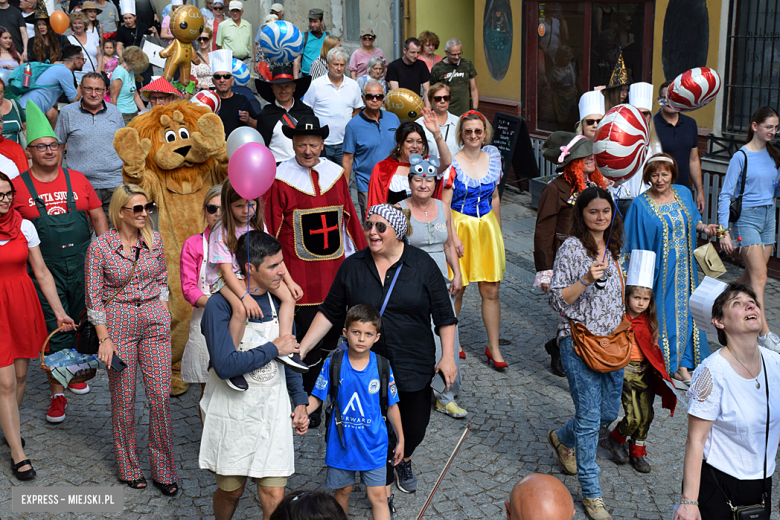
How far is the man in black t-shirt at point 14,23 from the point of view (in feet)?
43.1

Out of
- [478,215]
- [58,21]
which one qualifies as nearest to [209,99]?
[478,215]

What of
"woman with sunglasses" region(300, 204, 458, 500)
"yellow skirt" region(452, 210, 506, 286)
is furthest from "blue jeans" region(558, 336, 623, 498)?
"yellow skirt" region(452, 210, 506, 286)

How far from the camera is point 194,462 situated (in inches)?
230

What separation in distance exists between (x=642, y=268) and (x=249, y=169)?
2520 mm

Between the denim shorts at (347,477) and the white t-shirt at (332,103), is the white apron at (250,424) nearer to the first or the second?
the denim shorts at (347,477)

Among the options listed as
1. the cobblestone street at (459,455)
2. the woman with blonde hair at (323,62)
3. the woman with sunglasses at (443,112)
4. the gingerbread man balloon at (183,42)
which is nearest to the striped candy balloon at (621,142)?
the cobblestone street at (459,455)

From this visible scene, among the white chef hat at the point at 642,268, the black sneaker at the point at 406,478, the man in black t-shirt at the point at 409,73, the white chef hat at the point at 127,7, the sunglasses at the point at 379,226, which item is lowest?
the black sneaker at the point at 406,478

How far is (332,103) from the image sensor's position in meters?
10.5

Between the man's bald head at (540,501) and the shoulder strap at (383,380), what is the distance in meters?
1.84

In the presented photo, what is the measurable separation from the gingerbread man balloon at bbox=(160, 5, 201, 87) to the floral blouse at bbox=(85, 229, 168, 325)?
251 inches

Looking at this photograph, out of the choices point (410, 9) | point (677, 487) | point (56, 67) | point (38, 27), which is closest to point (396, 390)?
point (677, 487)

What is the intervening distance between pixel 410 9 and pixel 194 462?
506 inches

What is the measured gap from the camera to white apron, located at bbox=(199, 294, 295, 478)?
4375 mm

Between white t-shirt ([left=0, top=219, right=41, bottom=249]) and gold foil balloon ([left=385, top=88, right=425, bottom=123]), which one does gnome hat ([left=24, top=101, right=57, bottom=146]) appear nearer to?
white t-shirt ([left=0, top=219, right=41, bottom=249])
